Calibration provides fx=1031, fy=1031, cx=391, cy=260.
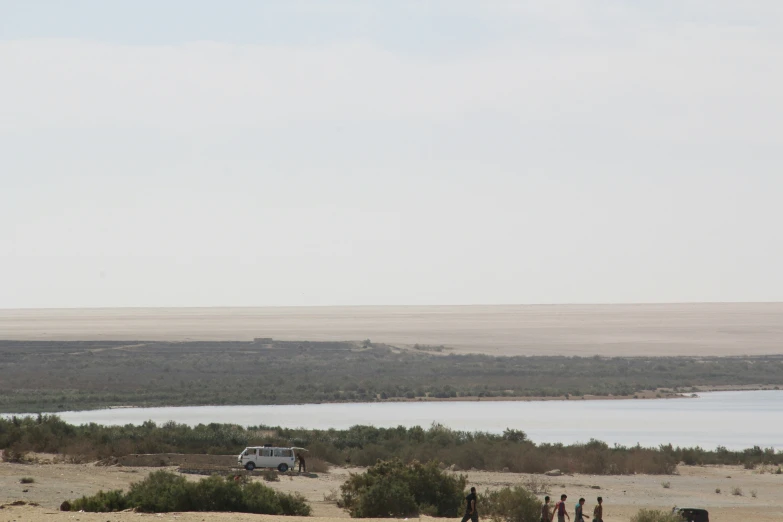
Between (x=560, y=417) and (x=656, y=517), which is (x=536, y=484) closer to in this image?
(x=656, y=517)

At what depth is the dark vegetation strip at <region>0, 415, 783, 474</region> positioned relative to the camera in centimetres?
3434

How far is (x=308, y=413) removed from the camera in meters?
57.0

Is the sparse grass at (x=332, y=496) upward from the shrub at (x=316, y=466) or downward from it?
upward

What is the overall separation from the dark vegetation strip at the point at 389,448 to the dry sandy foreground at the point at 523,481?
45.7 inches

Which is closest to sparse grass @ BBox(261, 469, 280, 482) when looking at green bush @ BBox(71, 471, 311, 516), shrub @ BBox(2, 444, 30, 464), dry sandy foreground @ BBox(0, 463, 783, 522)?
dry sandy foreground @ BBox(0, 463, 783, 522)

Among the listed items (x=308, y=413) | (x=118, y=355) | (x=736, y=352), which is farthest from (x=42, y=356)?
(x=736, y=352)

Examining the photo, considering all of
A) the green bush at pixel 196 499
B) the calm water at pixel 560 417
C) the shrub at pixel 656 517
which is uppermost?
the green bush at pixel 196 499

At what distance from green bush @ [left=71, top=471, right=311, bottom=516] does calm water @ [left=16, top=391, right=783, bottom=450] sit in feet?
73.9

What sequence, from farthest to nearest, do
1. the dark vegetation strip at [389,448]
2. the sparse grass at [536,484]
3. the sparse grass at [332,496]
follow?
1. the dark vegetation strip at [389,448]
2. the sparse grass at [536,484]
3. the sparse grass at [332,496]

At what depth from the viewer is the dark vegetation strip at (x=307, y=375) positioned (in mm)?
66625

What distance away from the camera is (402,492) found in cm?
2373

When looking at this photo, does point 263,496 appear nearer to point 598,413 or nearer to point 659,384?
point 598,413

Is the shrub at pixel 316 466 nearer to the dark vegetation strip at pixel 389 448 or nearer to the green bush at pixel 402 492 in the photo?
the dark vegetation strip at pixel 389 448

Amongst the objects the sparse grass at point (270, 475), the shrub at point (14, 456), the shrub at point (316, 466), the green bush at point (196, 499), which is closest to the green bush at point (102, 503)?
the green bush at point (196, 499)
